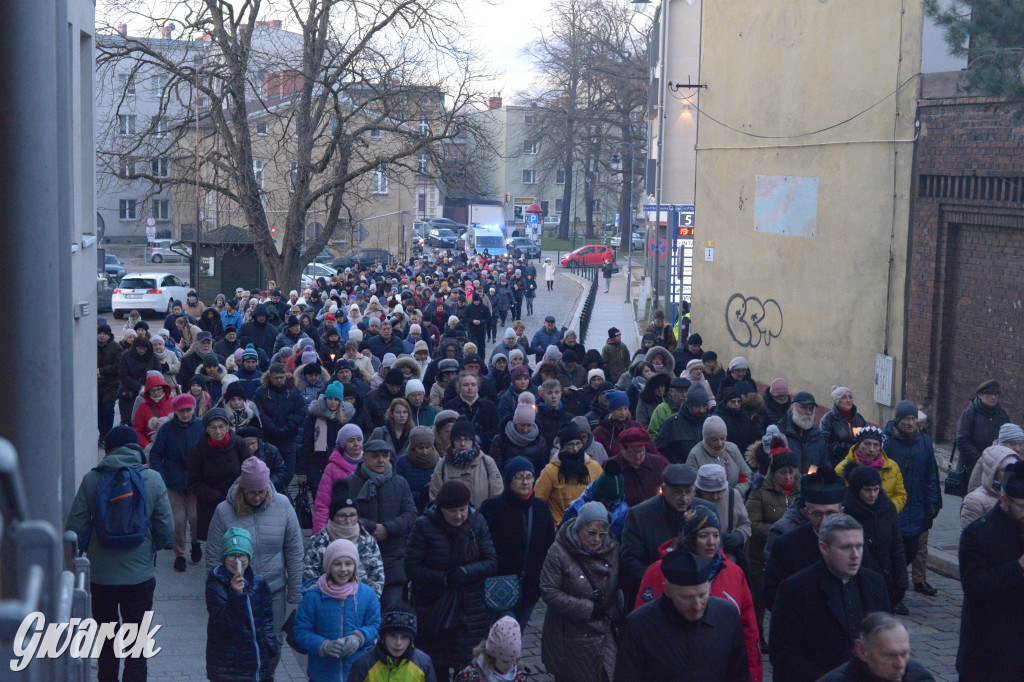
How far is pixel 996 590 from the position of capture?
18.1 feet

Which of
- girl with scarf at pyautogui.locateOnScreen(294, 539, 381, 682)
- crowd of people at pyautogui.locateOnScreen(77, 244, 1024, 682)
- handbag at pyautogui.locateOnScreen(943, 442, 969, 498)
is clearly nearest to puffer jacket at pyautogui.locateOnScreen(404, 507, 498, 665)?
crowd of people at pyautogui.locateOnScreen(77, 244, 1024, 682)

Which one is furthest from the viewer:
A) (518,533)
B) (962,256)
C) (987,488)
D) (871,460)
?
(962,256)

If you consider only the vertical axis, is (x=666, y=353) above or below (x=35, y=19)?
below

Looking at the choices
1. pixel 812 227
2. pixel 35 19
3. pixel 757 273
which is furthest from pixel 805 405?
pixel 757 273

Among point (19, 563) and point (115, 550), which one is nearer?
point (19, 563)

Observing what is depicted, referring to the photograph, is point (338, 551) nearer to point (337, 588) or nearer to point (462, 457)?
point (337, 588)

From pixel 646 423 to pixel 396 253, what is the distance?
56.9m

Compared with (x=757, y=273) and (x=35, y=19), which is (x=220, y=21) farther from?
(x=35, y=19)

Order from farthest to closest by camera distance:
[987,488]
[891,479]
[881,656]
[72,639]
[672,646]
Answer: [891,479], [987,488], [672,646], [881,656], [72,639]

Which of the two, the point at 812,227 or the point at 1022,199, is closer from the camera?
the point at 1022,199

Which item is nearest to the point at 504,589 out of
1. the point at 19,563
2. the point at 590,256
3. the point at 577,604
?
the point at 577,604

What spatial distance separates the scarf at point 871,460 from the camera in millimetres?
8445

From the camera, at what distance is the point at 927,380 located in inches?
596

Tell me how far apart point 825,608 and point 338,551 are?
2.49 m
